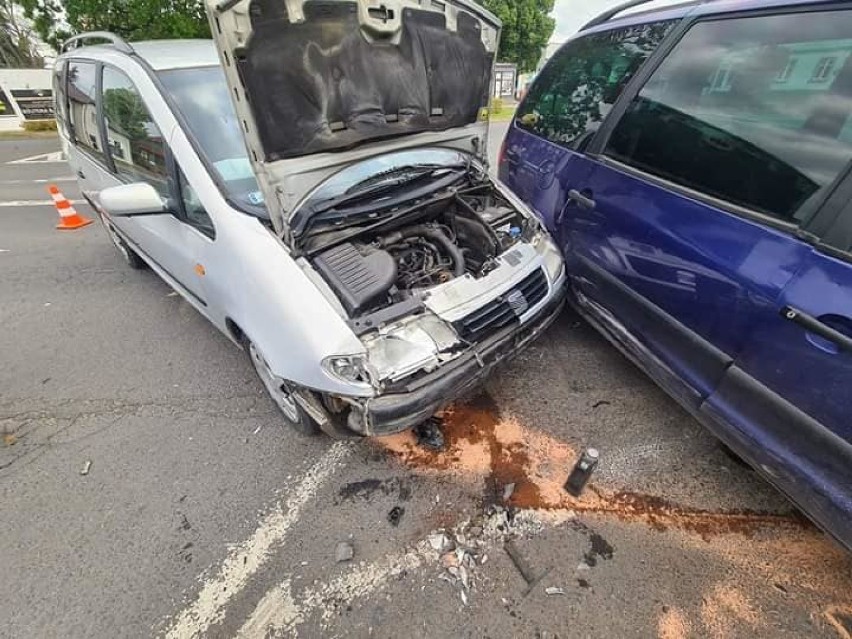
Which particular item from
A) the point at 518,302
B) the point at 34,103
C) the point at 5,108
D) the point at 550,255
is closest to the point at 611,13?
the point at 550,255

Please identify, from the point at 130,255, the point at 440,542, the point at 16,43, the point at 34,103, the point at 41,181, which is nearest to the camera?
the point at 440,542

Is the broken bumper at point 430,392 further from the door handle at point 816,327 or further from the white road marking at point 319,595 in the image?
the door handle at point 816,327

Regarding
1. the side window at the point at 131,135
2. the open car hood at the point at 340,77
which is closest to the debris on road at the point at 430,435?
the open car hood at the point at 340,77

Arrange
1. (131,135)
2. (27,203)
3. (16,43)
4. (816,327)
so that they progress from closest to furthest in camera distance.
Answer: (816,327) < (131,135) < (27,203) < (16,43)

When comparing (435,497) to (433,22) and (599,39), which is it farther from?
(599,39)

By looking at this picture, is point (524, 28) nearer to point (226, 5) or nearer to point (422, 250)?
point (422, 250)

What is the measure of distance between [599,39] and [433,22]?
3.75 feet

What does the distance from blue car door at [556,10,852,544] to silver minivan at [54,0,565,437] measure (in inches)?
22.9

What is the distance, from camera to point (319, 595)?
1.67 m

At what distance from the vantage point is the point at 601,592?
64.8 inches

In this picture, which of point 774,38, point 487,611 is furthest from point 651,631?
point 774,38

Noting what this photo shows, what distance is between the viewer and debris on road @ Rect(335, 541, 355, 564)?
5.84 feet

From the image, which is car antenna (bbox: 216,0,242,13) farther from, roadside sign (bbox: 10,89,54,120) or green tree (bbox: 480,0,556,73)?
green tree (bbox: 480,0,556,73)

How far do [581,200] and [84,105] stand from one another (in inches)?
151
